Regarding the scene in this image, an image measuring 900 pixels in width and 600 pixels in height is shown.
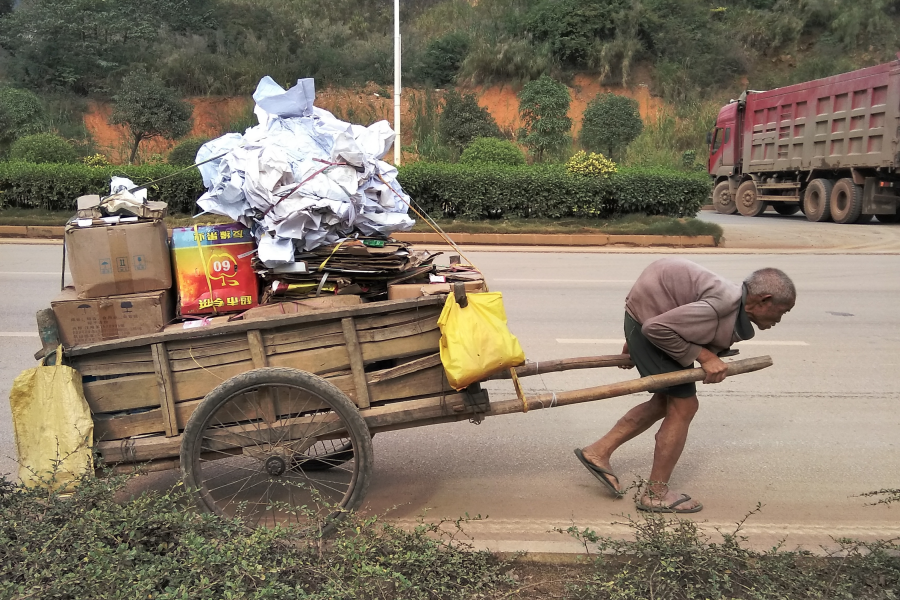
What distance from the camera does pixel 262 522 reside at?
3.42 metres

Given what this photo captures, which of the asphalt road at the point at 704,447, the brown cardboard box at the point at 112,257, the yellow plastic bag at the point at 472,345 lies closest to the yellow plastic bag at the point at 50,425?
the brown cardboard box at the point at 112,257

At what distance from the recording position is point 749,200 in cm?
2027

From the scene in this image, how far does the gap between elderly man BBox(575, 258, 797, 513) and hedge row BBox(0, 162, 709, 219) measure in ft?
35.6

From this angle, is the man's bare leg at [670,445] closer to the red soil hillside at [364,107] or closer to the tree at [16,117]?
the tree at [16,117]

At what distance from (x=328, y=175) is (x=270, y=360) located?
0.92 meters

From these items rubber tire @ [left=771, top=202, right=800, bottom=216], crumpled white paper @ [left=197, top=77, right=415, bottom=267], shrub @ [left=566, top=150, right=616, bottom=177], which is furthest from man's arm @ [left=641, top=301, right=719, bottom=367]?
rubber tire @ [left=771, top=202, right=800, bottom=216]

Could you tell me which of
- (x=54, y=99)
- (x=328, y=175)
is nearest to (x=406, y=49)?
(x=54, y=99)

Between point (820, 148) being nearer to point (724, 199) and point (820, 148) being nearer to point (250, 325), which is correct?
point (724, 199)

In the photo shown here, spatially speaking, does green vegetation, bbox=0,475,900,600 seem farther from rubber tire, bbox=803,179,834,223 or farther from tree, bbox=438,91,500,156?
tree, bbox=438,91,500,156

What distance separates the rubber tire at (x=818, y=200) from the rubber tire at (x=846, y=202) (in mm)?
143

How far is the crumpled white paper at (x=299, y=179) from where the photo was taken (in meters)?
3.26

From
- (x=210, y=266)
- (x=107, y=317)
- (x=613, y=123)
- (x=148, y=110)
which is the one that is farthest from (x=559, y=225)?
(x=148, y=110)

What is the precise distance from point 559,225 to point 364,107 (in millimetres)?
19549

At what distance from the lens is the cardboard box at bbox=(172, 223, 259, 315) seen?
11.0ft
